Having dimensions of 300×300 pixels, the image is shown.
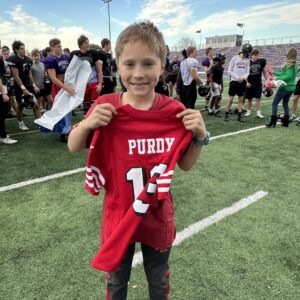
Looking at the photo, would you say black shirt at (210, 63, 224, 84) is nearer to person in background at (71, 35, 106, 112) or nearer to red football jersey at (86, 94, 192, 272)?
person in background at (71, 35, 106, 112)

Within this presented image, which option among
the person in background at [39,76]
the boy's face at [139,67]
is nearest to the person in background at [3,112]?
the person in background at [39,76]

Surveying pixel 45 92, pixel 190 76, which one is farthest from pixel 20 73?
pixel 190 76

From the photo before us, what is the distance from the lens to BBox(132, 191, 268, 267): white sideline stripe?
9.67 feet

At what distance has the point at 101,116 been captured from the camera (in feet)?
4.43

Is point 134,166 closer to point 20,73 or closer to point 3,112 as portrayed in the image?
point 3,112

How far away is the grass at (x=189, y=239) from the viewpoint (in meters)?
2.43

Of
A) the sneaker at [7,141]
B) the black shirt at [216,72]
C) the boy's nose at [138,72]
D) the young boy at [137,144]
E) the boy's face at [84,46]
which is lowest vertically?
the sneaker at [7,141]

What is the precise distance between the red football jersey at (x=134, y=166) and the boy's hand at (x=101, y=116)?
0.06m

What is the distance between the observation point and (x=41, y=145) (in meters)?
6.20

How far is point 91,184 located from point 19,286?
1496 millimetres

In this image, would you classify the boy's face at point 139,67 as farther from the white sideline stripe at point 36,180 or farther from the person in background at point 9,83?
the person in background at point 9,83

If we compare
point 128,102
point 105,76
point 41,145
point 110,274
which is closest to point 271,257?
point 110,274

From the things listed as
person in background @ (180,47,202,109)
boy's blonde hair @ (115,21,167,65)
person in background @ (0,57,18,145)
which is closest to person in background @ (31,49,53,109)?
A: person in background @ (0,57,18,145)

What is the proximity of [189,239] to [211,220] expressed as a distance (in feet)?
1.57
